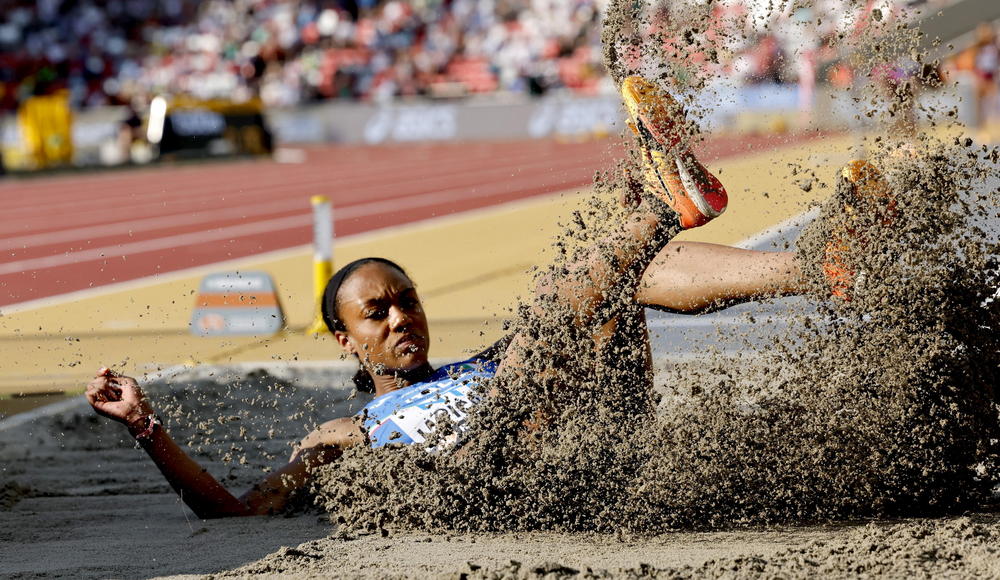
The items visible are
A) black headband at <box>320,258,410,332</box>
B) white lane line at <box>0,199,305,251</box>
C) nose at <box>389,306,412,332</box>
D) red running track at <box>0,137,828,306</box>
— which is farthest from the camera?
white lane line at <box>0,199,305,251</box>

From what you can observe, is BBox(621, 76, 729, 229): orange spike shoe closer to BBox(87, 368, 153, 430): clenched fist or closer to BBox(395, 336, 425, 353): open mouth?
BBox(395, 336, 425, 353): open mouth

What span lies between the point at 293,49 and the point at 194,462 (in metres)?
29.5

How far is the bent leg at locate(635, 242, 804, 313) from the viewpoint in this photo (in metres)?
3.24

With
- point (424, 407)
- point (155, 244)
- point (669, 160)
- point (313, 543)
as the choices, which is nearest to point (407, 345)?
point (424, 407)

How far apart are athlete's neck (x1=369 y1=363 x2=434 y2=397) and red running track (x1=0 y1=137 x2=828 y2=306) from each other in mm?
824

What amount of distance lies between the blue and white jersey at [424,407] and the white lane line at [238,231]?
22.6ft

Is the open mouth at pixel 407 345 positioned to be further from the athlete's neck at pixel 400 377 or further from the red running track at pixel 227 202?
the red running track at pixel 227 202

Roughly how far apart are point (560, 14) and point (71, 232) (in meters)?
16.5

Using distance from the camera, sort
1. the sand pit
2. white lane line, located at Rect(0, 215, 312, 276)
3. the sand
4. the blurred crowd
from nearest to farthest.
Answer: the sand pit < the sand < white lane line, located at Rect(0, 215, 312, 276) < the blurred crowd

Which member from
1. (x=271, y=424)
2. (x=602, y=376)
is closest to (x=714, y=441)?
(x=602, y=376)

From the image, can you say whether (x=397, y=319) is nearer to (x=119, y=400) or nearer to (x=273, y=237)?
(x=119, y=400)

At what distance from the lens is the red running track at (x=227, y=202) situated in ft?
33.2

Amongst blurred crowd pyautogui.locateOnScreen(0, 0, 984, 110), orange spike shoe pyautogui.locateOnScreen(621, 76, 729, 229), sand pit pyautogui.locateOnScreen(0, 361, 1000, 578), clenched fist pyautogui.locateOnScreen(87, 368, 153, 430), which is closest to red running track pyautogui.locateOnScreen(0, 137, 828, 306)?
orange spike shoe pyautogui.locateOnScreen(621, 76, 729, 229)

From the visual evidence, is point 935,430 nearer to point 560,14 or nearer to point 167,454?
point 167,454
